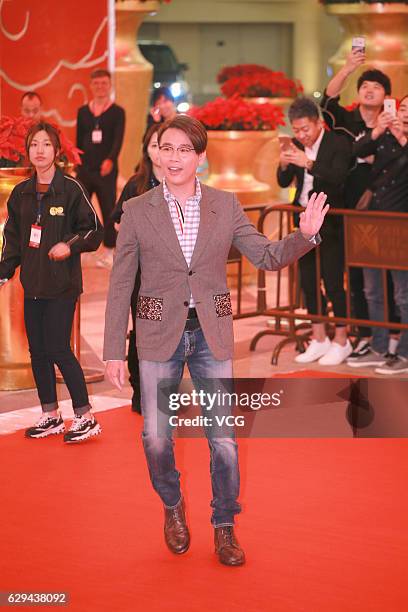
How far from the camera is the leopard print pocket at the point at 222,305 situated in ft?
16.7

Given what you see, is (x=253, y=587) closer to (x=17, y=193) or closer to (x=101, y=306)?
(x=17, y=193)

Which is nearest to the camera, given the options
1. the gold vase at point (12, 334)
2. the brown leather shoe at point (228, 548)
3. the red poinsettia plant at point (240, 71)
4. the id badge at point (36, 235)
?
the brown leather shoe at point (228, 548)

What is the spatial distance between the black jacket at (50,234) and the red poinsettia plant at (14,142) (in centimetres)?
152

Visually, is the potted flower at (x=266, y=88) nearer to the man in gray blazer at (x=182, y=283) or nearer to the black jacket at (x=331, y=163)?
the black jacket at (x=331, y=163)

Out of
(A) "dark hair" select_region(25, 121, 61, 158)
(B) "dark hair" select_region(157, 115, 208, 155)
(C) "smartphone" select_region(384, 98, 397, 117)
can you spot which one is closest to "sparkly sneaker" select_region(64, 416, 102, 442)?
(A) "dark hair" select_region(25, 121, 61, 158)

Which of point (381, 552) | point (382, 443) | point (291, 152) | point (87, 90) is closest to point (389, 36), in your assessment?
point (87, 90)

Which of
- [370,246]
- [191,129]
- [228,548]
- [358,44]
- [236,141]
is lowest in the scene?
[228,548]

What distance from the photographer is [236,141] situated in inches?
517

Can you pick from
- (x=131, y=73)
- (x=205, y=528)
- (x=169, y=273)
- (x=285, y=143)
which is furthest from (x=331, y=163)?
(x=131, y=73)

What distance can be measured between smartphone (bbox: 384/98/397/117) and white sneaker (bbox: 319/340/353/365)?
5.57ft

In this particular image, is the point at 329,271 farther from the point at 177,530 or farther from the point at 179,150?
the point at 179,150

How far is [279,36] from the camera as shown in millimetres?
37281

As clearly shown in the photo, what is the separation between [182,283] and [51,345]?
230 centimetres

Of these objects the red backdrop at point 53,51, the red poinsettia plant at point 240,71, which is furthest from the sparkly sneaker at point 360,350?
the red poinsettia plant at point 240,71
